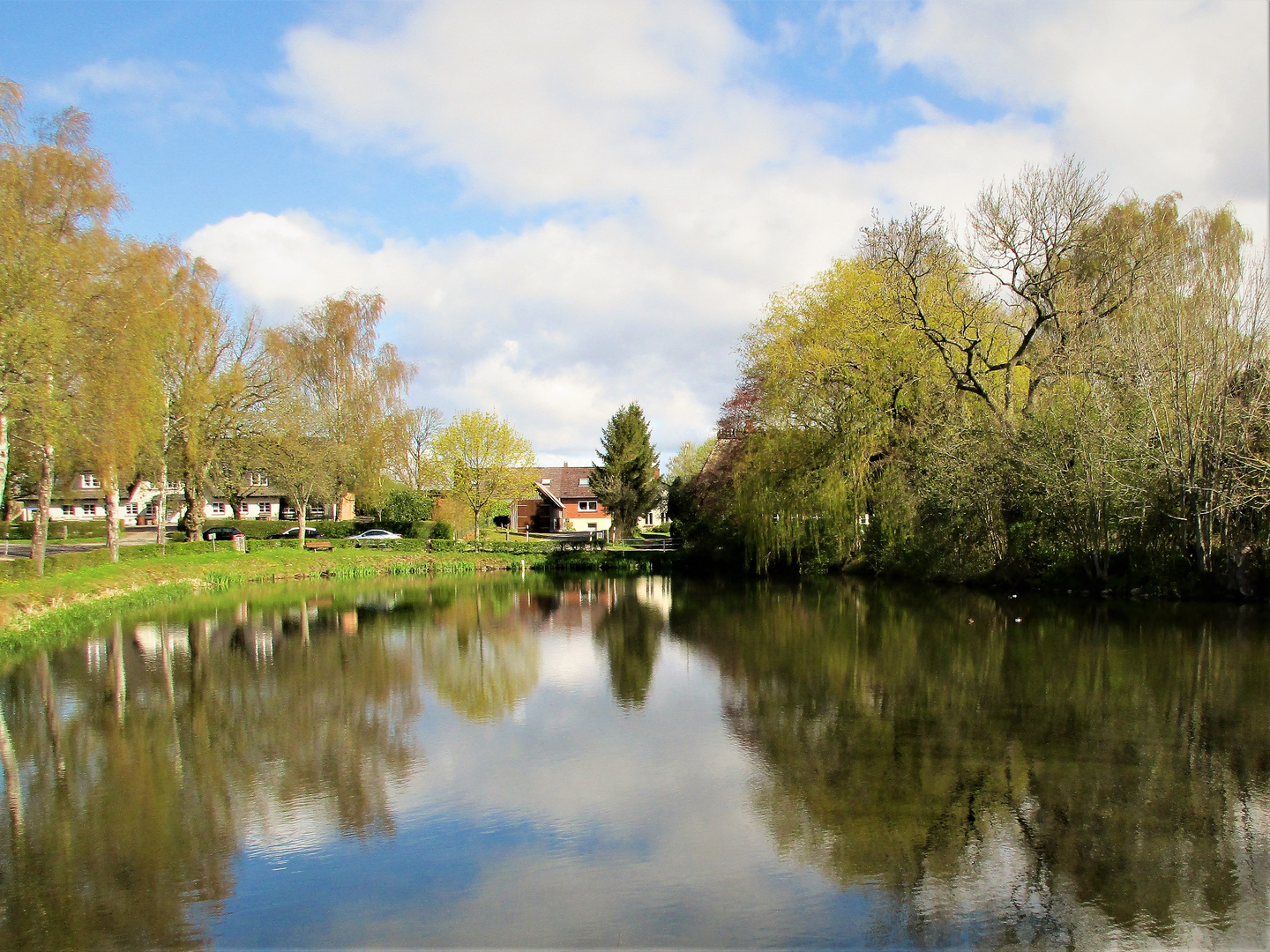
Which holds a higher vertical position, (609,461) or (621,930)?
(609,461)

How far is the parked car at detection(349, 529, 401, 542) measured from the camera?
138ft

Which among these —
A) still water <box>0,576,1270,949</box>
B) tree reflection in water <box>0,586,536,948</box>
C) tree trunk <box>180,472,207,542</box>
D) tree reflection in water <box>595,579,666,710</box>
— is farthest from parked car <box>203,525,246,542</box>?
still water <box>0,576,1270,949</box>

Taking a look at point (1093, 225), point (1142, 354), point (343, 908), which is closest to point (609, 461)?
point (1093, 225)

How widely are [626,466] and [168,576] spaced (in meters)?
25.6

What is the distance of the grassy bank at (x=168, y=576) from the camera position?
704 inches

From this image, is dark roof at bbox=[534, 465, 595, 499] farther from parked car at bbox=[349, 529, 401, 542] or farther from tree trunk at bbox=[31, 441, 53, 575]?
tree trunk at bbox=[31, 441, 53, 575]

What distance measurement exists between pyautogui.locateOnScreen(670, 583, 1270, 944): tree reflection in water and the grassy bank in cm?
1468

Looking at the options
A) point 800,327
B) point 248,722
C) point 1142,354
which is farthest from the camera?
point 800,327

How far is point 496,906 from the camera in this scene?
229 inches

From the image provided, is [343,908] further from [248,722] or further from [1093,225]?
[1093,225]

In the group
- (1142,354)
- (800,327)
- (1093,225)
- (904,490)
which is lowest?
(904,490)

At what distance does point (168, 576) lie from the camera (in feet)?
88.6

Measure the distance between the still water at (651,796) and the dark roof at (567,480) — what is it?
5430cm

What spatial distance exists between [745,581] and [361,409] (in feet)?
72.5
